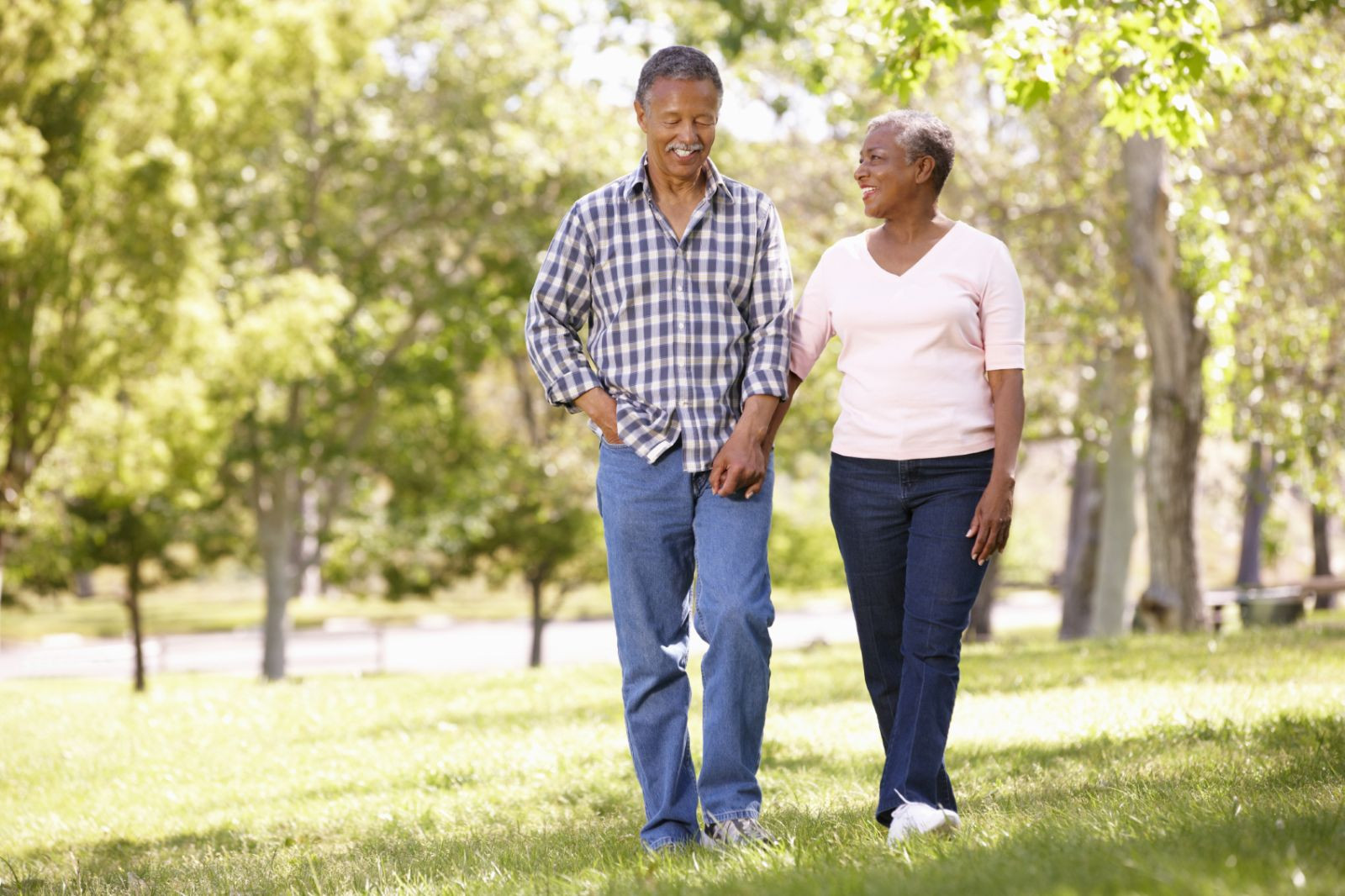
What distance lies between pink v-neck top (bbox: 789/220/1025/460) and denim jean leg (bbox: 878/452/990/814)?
9 centimetres

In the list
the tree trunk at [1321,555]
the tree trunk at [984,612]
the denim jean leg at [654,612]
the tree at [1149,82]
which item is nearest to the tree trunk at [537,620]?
the tree trunk at [984,612]

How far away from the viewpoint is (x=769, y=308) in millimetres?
4363

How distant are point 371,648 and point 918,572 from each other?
87.9ft

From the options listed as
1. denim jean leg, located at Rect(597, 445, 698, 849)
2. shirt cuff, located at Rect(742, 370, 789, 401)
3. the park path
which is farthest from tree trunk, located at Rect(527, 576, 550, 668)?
shirt cuff, located at Rect(742, 370, 789, 401)

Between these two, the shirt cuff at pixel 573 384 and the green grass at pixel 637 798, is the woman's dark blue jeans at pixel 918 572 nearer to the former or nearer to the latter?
the green grass at pixel 637 798

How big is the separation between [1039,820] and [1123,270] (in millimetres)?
11656

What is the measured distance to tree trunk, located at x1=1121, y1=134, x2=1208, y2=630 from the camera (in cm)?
1308

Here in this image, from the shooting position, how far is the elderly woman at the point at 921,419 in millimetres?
4211

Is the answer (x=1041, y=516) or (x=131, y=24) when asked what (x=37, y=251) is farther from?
(x=1041, y=516)

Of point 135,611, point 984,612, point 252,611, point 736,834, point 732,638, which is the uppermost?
point 732,638

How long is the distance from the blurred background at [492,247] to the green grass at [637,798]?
276 cm

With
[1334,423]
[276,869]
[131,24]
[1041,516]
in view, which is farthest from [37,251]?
[1041,516]

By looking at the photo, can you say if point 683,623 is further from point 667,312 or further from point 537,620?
point 537,620

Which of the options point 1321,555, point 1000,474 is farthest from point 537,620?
point 1000,474
